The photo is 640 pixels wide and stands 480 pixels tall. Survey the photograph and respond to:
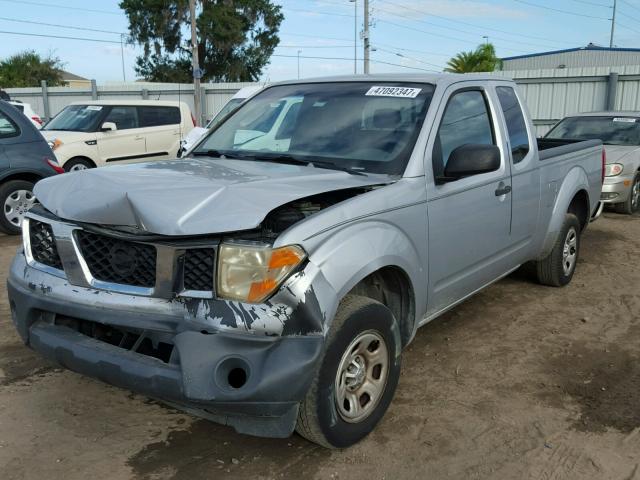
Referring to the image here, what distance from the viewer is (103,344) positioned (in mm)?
2664

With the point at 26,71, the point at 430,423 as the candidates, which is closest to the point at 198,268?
the point at 430,423

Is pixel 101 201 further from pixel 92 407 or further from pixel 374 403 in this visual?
pixel 374 403

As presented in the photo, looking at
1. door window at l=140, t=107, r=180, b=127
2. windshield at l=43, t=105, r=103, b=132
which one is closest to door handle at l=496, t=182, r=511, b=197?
windshield at l=43, t=105, r=103, b=132

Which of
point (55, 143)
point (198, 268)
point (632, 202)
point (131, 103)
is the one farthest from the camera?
point (131, 103)

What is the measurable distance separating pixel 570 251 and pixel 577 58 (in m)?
32.6

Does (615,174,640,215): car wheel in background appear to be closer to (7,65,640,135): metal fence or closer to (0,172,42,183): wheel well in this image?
(7,65,640,135): metal fence

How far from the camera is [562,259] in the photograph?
17.8 feet

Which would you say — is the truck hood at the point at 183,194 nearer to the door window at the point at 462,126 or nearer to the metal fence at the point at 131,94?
the door window at the point at 462,126

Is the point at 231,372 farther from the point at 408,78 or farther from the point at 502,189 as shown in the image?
the point at 502,189

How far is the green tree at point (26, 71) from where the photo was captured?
A: 45812 millimetres

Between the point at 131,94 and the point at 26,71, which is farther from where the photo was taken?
the point at 26,71

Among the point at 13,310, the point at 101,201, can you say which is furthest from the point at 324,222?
the point at 13,310

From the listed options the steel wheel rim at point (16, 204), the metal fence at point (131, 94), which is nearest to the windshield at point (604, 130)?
the steel wheel rim at point (16, 204)

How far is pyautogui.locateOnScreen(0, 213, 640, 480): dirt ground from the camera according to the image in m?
2.79
